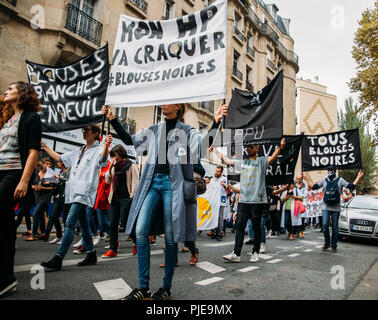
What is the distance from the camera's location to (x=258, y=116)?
5973 mm

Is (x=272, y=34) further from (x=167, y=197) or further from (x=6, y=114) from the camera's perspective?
(x=167, y=197)

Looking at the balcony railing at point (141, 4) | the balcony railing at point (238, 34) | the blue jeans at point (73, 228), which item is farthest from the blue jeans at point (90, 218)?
the balcony railing at point (238, 34)

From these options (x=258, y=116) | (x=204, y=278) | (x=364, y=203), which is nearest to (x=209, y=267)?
(x=204, y=278)

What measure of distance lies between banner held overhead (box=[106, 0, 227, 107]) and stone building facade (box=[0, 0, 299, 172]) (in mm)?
793

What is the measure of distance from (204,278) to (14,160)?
8.76ft

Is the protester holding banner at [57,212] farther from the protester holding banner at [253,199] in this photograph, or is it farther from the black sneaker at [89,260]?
the protester holding banner at [253,199]

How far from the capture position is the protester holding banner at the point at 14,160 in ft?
9.65

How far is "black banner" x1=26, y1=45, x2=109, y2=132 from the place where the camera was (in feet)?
15.6

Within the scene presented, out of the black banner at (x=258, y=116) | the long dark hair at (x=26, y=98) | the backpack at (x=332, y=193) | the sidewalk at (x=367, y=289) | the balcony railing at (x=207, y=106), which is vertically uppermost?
the balcony railing at (x=207, y=106)

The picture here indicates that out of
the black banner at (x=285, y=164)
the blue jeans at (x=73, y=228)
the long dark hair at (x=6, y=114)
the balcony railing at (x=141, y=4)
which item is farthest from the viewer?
the balcony railing at (x=141, y=4)

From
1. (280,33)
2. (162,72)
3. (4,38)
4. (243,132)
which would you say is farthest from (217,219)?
(280,33)

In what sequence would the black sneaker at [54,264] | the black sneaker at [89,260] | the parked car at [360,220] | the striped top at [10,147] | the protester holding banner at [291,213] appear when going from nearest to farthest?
1. the striped top at [10,147]
2. the black sneaker at [54,264]
3. the black sneaker at [89,260]
4. the parked car at [360,220]
5. the protester holding banner at [291,213]

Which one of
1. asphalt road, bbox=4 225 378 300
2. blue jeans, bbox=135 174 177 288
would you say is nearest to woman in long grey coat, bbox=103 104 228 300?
blue jeans, bbox=135 174 177 288
